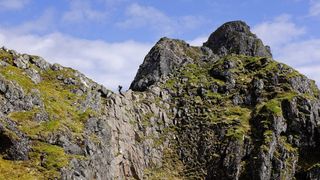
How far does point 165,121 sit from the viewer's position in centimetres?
15512

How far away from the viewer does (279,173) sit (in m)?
139

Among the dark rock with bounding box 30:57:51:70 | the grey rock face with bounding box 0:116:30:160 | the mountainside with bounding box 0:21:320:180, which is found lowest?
the grey rock face with bounding box 0:116:30:160

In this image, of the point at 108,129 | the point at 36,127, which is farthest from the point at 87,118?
the point at 36,127

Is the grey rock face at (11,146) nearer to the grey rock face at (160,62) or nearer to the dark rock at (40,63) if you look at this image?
the dark rock at (40,63)

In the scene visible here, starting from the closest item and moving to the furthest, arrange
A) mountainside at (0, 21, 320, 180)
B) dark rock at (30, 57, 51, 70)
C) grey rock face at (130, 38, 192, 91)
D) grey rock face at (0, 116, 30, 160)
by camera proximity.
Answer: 1. grey rock face at (0, 116, 30, 160)
2. mountainside at (0, 21, 320, 180)
3. dark rock at (30, 57, 51, 70)
4. grey rock face at (130, 38, 192, 91)

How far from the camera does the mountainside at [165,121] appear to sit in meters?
107

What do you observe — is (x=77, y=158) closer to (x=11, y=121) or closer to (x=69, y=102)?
(x=11, y=121)

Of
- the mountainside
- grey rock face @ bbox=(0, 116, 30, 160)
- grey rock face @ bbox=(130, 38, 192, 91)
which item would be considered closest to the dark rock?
the mountainside

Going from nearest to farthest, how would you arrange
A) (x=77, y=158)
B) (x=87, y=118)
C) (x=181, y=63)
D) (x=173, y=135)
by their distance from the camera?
(x=77, y=158)
(x=87, y=118)
(x=173, y=135)
(x=181, y=63)

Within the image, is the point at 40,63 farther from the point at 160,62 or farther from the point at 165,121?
the point at 160,62

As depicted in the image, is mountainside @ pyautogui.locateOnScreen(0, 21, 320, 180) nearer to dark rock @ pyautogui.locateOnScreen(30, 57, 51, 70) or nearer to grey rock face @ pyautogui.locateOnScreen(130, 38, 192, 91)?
dark rock @ pyautogui.locateOnScreen(30, 57, 51, 70)

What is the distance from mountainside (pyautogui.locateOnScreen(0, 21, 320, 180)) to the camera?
350 ft

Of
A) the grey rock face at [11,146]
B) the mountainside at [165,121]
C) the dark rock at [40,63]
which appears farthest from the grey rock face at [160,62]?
the grey rock face at [11,146]

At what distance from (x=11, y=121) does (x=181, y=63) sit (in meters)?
84.7
